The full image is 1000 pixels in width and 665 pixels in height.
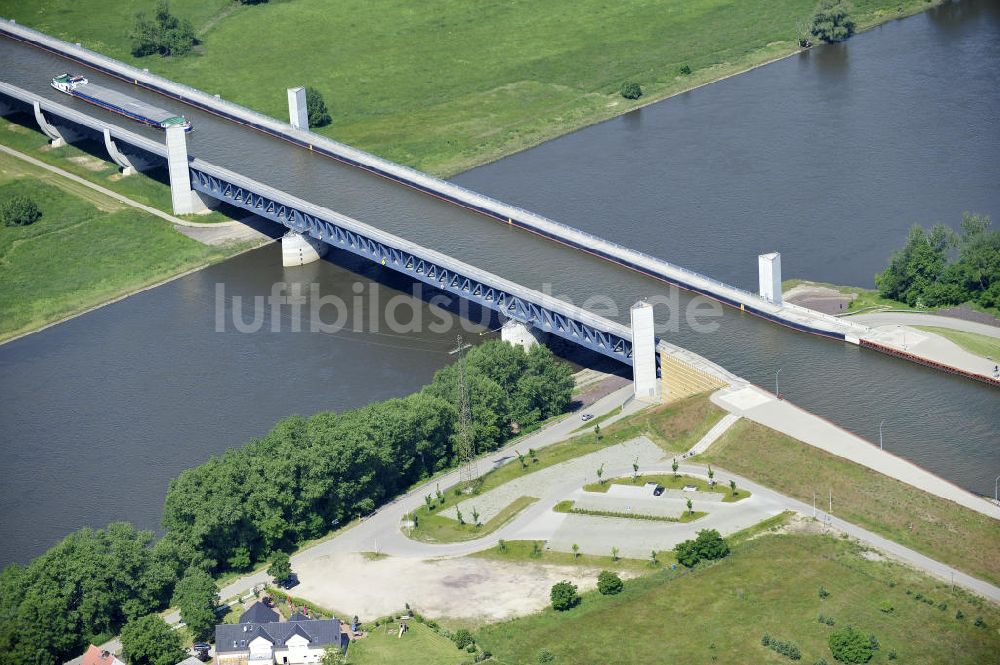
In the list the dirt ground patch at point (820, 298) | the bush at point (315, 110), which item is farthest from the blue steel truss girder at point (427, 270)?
the bush at point (315, 110)

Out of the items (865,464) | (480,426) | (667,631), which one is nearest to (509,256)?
(480,426)

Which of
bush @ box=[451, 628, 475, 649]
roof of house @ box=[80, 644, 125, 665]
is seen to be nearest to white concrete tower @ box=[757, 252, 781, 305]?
bush @ box=[451, 628, 475, 649]

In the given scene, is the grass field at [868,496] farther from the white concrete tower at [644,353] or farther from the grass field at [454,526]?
the grass field at [454,526]

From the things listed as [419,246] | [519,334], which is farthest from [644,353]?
[419,246]

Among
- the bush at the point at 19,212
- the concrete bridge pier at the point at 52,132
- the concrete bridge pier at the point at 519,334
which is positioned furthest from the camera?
the concrete bridge pier at the point at 52,132

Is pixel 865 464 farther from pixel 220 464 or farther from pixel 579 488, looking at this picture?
pixel 220 464

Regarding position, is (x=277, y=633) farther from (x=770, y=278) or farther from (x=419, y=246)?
(x=419, y=246)
